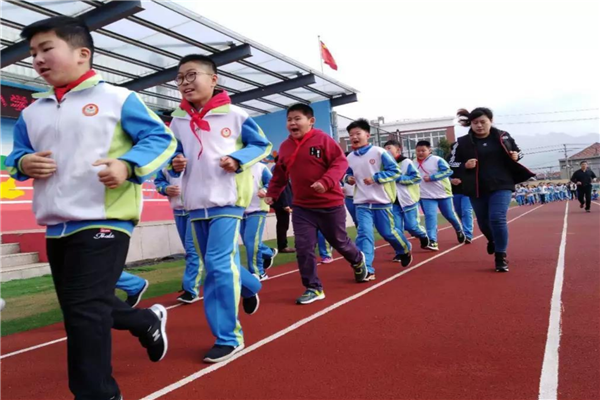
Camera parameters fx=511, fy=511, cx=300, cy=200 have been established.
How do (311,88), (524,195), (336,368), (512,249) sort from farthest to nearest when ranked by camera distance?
1. (524,195)
2. (311,88)
3. (512,249)
4. (336,368)

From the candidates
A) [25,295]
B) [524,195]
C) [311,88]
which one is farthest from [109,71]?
[524,195]

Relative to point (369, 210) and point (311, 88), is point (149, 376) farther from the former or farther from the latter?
point (311, 88)

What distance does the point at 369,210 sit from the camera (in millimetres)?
6891

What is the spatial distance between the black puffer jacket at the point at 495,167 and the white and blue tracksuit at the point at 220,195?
3607 mm

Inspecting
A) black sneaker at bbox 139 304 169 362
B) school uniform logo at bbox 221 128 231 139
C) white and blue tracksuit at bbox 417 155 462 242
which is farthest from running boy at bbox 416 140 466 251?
black sneaker at bbox 139 304 169 362

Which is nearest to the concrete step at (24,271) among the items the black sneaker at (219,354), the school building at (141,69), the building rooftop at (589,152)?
the school building at (141,69)

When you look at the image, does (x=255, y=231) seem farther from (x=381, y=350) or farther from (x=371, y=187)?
(x=381, y=350)

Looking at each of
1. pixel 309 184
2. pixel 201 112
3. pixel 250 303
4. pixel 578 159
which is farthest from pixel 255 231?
pixel 578 159

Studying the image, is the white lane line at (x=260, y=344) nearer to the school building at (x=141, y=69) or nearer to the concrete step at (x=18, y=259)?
the school building at (x=141, y=69)

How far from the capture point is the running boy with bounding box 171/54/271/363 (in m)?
3.46

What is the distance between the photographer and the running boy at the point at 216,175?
346 cm

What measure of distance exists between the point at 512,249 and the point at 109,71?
11.3 meters

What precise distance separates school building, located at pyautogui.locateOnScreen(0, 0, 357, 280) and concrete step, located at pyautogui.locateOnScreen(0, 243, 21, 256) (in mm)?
19

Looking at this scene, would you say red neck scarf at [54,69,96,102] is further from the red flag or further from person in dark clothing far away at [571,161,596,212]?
person in dark clothing far away at [571,161,596,212]
